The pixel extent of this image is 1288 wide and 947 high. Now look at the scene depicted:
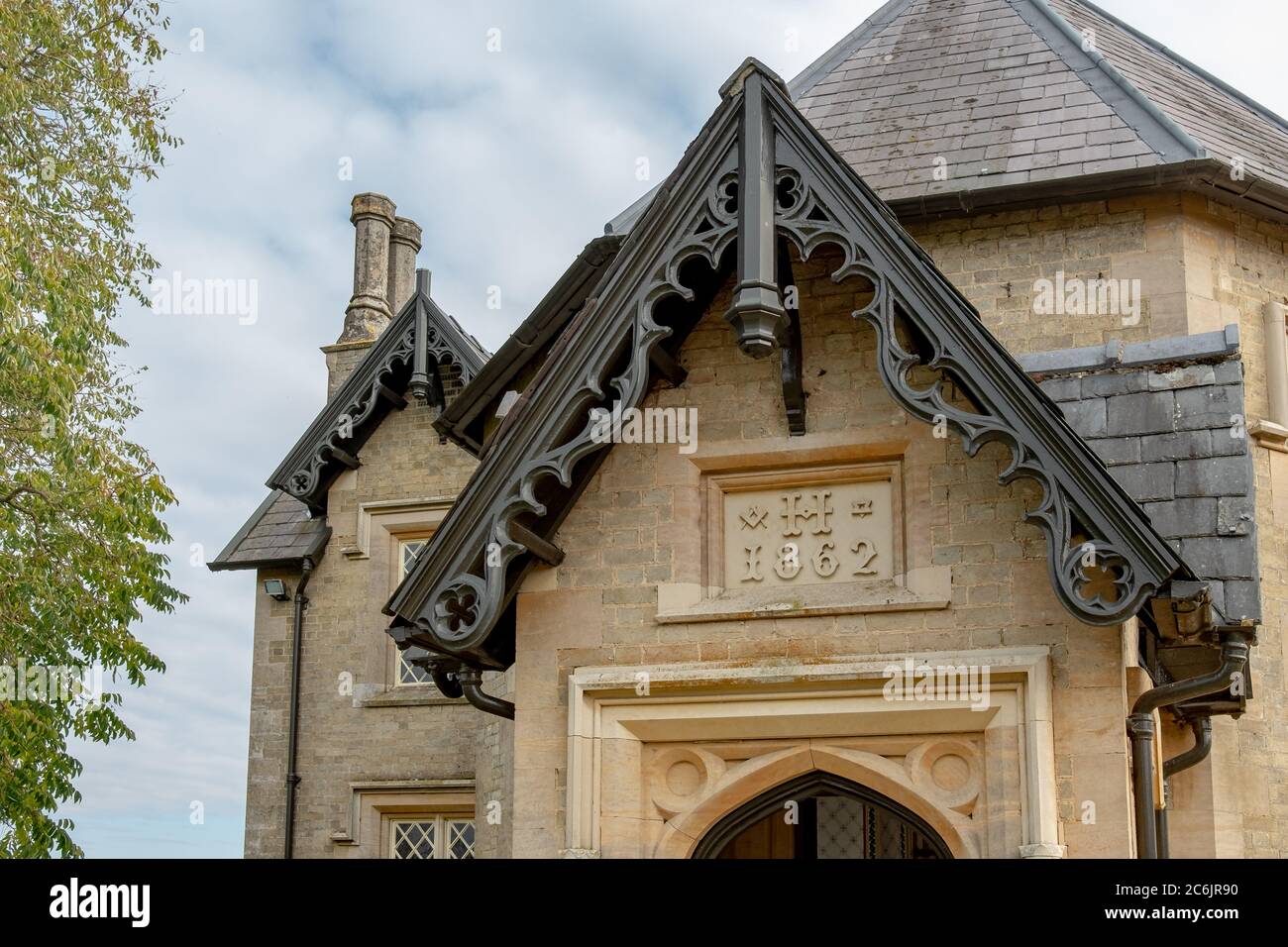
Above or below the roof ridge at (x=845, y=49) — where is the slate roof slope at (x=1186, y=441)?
below

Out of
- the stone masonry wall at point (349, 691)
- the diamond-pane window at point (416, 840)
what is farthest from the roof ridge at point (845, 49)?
the diamond-pane window at point (416, 840)

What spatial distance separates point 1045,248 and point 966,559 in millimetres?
5330

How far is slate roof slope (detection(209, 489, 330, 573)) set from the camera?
17000mm

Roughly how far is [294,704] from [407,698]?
→ 1.28 m

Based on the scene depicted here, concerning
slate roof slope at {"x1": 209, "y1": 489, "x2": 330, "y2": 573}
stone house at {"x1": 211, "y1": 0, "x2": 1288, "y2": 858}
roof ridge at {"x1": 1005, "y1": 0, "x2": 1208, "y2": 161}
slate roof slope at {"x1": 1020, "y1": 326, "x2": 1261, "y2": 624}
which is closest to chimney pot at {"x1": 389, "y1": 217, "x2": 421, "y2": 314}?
slate roof slope at {"x1": 209, "y1": 489, "x2": 330, "y2": 573}

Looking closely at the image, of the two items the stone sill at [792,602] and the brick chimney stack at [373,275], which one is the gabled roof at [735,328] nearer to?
the stone sill at [792,602]

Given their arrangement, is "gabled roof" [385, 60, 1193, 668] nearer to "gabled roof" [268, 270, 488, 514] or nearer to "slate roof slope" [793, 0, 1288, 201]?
"slate roof slope" [793, 0, 1288, 201]

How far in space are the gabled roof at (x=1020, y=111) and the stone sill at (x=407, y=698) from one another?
4964mm

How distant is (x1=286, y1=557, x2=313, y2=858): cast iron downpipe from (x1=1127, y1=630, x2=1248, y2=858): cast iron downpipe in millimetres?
10069

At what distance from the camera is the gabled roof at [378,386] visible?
643 inches

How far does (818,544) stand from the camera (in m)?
8.34

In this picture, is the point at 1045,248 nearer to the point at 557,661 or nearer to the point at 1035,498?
the point at 1035,498
